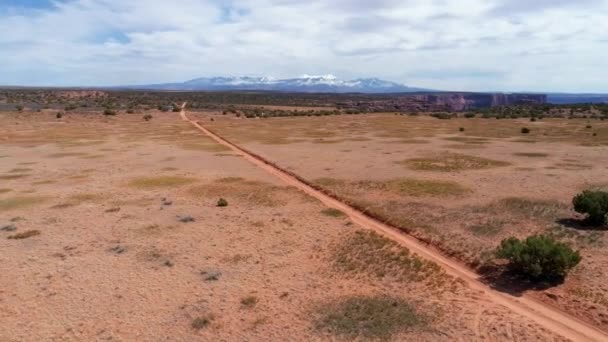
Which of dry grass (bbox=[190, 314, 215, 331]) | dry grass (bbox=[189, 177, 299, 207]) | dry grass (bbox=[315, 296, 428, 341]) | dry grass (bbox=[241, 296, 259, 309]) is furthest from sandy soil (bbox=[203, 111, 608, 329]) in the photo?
dry grass (bbox=[190, 314, 215, 331])

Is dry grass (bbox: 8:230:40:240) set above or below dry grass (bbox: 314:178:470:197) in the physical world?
below

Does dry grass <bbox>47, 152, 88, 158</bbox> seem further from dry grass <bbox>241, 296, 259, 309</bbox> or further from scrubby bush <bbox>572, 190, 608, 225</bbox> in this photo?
scrubby bush <bbox>572, 190, 608, 225</bbox>

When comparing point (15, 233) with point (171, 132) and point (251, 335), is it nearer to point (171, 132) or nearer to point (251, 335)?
point (251, 335)

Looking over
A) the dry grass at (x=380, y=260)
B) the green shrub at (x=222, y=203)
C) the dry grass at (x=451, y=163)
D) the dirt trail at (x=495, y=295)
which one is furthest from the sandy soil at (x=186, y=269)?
the dry grass at (x=451, y=163)

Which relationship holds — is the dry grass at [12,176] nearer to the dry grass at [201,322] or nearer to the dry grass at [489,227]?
the dry grass at [201,322]

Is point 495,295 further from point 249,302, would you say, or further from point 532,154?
point 532,154
